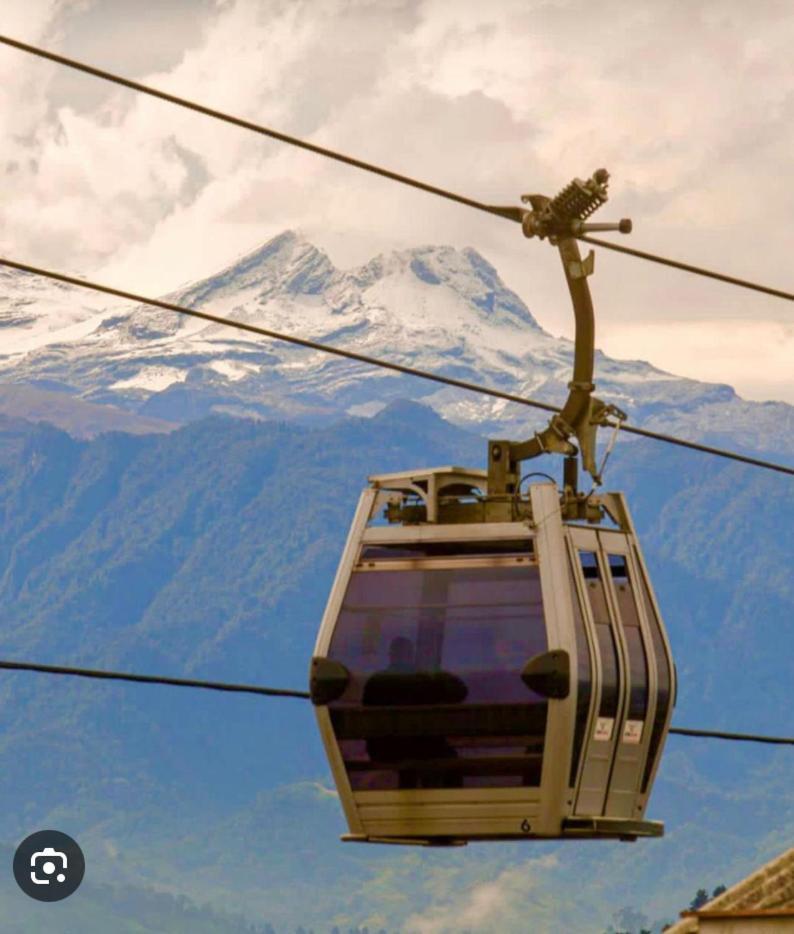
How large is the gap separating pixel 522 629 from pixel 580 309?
116 inches

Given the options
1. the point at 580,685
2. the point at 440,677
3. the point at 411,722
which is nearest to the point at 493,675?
the point at 440,677

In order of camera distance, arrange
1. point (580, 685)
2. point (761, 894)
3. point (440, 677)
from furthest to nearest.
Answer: point (761, 894), point (440, 677), point (580, 685)

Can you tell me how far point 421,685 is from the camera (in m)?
21.0

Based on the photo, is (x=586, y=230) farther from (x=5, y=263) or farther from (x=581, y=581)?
(x=5, y=263)

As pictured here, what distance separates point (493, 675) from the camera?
68.3 ft

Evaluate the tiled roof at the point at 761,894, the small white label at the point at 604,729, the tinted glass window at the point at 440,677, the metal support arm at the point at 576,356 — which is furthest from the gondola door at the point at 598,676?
the tiled roof at the point at 761,894

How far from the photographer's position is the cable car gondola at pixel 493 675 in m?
20.8

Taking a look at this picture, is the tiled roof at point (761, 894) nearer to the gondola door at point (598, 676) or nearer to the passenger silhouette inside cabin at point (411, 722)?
the gondola door at point (598, 676)

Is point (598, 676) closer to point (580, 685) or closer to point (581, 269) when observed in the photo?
point (580, 685)

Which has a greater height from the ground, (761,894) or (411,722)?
(411,722)

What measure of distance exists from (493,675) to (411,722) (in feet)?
2.60

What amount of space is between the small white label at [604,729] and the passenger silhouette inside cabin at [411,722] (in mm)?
1067

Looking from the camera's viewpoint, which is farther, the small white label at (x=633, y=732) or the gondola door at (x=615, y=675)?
the small white label at (x=633, y=732)

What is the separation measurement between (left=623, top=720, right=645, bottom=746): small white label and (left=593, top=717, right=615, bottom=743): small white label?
20cm
